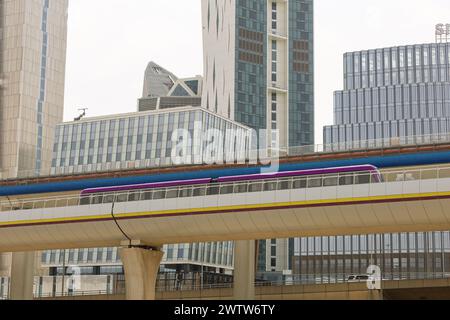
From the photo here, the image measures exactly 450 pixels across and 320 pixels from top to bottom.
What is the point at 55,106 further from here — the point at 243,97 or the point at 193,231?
the point at 193,231

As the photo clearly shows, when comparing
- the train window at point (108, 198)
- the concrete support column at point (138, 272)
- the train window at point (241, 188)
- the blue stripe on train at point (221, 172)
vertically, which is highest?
the blue stripe on train at point (221, 172)

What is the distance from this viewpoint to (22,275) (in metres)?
70.1

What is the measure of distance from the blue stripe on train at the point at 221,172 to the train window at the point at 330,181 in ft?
39.8

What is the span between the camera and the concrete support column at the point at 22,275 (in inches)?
2739

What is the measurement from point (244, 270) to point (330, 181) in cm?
1868

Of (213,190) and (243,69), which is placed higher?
(243,69)

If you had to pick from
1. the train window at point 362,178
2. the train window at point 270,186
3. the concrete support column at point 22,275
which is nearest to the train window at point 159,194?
the train window at point 270,186

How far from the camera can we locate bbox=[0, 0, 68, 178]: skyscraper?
18100 cm

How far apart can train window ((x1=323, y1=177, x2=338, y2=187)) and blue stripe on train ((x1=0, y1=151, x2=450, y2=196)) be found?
39.8 feet

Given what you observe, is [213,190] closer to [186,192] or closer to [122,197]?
[186,192]

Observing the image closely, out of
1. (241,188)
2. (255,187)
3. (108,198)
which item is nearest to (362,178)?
(255,187)

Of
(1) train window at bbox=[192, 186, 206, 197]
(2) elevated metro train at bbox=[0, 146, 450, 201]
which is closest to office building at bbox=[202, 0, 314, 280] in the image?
(2) elevated metro train at bbox=[0, 146, 450, 201]

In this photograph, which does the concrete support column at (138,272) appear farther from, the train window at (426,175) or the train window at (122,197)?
the train window at (426,175)
